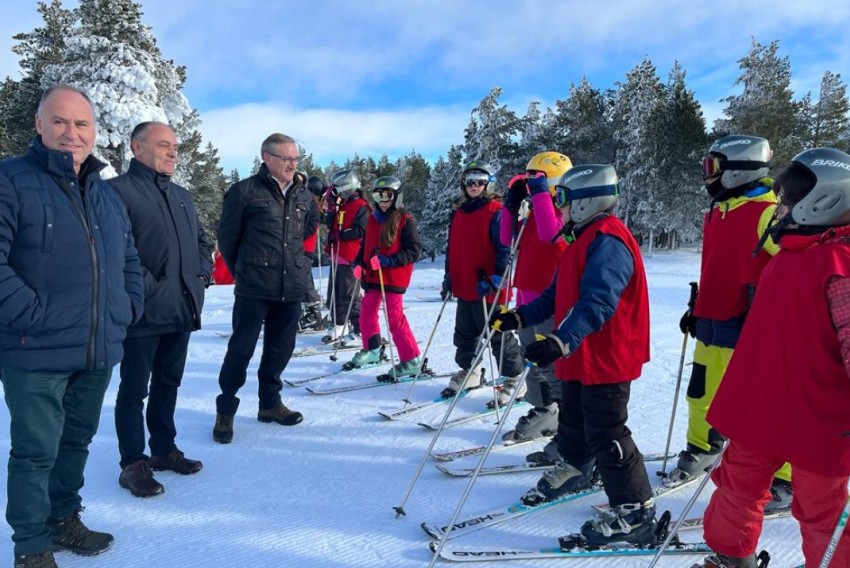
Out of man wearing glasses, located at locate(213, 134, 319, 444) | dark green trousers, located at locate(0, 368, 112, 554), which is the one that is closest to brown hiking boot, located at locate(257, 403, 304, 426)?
man wearing glasses, located at locate(213, 134, 319, 444)

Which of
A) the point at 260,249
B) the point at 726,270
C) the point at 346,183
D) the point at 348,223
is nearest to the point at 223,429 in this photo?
the point at 260,249

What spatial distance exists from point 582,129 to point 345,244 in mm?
31358

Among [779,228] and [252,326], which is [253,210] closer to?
[252,326]

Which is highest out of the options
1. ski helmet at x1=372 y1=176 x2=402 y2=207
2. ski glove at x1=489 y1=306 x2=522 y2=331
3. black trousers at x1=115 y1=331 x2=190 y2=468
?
ski helmet at x1=372 y1=176 x2=402 y2=207

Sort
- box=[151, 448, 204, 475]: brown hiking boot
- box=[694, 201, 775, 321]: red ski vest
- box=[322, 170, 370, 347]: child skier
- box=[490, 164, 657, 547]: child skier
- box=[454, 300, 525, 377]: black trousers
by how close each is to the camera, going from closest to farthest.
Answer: box=[490, 164, 657, 547]: child skier, box=[694, 201, 775, 321]: red ski vest, box=[151, 448, 204, 475]: brown hiking boot, box=[454, 300, 525, 377]: black trousers, box=[322, 170, 370, 347]: child skier

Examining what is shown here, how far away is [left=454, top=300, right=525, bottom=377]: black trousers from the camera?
5.16 metres

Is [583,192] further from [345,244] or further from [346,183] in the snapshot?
[346,183]

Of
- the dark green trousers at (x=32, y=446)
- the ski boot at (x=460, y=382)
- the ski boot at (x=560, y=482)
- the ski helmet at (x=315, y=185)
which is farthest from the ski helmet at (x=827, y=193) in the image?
the ski helmet at (x=315, y=185)

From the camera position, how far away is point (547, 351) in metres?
2.41

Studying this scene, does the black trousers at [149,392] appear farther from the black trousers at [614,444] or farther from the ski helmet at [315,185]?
the ski helmet at [315,185]

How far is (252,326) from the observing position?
4.27 meters

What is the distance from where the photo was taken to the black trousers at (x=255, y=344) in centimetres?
427

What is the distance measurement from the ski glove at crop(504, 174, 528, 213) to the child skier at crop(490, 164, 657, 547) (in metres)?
1.21

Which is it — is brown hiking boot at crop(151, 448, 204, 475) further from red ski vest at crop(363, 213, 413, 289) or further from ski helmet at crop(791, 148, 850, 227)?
ski helmet at crop(791, 148, 850, 227)
